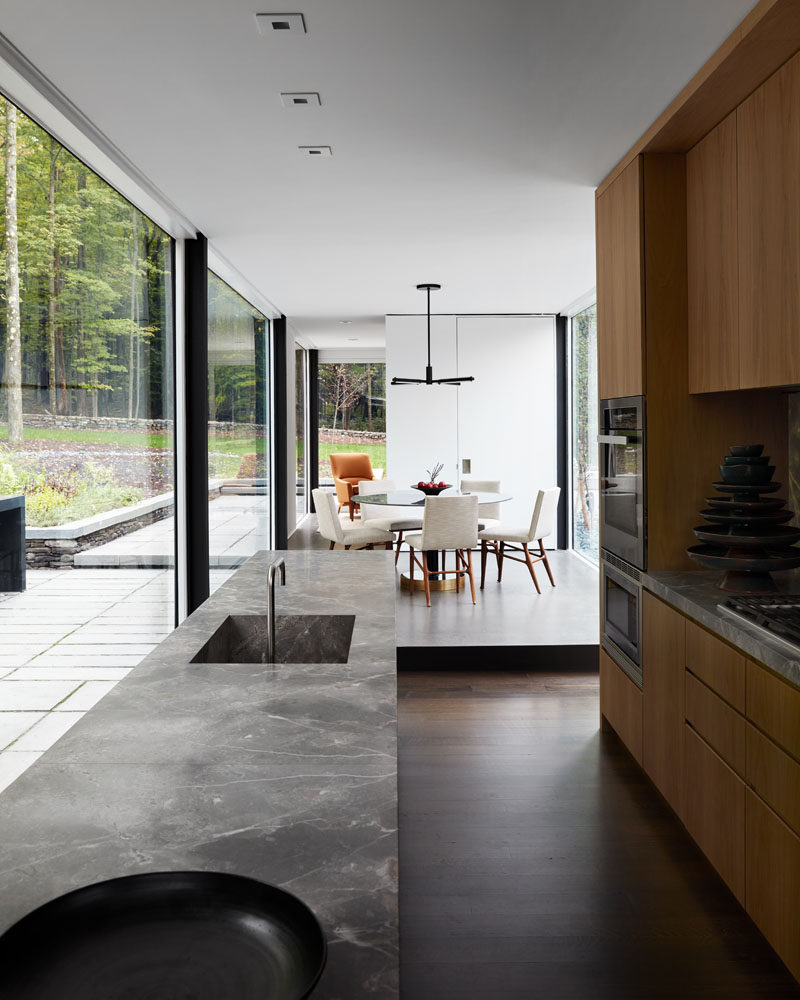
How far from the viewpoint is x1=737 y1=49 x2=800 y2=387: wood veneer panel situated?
2.42m

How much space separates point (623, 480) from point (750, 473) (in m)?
0.87

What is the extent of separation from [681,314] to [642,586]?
42.8 inches

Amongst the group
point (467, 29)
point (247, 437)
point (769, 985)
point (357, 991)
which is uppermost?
point (467, 29)

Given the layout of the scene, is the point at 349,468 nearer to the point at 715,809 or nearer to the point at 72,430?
the point at 72,430

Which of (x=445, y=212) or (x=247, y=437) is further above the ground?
(x=445, y=212)

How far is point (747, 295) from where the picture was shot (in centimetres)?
276

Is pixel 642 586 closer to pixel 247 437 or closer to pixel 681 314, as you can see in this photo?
pixel 681 314

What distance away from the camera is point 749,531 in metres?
2.77

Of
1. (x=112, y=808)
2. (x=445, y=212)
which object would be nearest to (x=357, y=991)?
(x=112, y=808)

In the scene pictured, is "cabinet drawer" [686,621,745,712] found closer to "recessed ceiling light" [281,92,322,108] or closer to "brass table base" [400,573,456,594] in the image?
"recessed ceiling light" [281,92,322,108]

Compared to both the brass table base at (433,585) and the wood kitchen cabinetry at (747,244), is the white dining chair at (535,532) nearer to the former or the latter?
the brass table base at (433,585)

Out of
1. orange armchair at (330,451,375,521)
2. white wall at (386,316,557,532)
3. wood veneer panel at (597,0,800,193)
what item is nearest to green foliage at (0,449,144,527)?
wood veneer panel at (597,0,800,193)

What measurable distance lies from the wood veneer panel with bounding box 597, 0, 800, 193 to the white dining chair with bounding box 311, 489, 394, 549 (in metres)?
Answer: 4.35

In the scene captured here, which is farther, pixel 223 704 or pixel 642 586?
pixel 642 586
